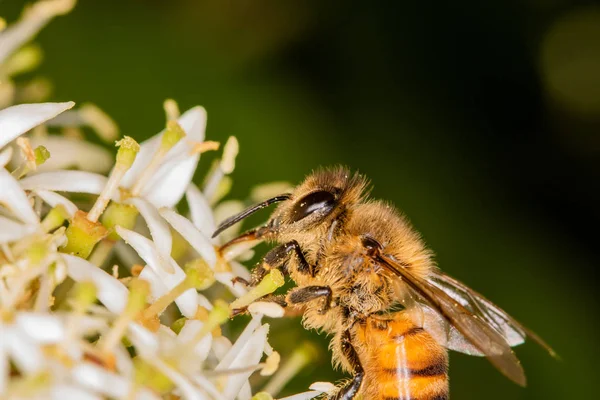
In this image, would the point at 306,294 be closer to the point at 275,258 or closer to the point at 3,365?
the point at 275,258

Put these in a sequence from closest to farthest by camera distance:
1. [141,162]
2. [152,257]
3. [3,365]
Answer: [3,365] → [152,257] → [141,162]

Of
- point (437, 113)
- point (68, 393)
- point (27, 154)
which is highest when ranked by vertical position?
point (437, 113)

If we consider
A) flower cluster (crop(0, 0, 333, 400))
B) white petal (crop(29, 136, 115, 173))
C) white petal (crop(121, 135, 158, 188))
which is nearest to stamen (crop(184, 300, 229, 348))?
flower cluster (crop(0, 0, 333, 400))

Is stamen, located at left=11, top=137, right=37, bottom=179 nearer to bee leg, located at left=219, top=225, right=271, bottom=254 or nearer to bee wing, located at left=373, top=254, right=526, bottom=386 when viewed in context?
bee leg, located at left=219, top=225, right=271, bottom=254

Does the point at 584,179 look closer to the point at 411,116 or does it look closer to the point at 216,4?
the point at 411,116

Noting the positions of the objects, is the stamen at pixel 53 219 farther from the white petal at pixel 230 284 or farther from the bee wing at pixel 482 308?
the bee wing at pixel 482 308

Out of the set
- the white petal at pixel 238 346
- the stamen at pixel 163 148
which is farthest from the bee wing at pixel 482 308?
the stamen at pixel 163 148

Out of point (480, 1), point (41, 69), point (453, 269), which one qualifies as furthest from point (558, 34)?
point (41, 69)

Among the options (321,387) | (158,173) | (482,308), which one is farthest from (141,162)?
(482,308)
